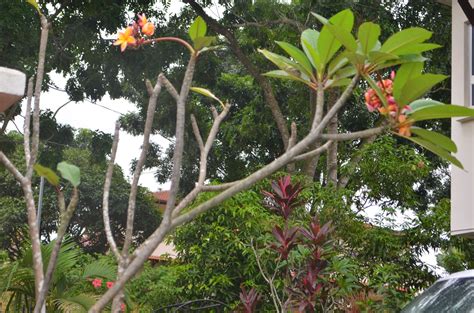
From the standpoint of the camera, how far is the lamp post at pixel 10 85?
3.15 metres

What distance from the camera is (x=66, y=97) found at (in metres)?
19.7

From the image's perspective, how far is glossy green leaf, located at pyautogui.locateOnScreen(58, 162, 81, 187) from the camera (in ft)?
6.81

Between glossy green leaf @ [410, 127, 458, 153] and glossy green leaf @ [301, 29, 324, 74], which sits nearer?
glossy green leaf @ [410, 127, 458, 153]

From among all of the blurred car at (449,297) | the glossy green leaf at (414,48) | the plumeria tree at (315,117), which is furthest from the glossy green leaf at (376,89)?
the blurred car at (449,297)

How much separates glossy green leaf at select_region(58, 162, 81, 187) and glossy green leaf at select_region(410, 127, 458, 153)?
2.91ft

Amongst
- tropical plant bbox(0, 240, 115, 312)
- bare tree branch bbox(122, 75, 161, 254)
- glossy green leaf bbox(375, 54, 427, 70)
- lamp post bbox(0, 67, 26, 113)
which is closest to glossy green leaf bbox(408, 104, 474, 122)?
glossy green leaf bbox(375, 54, 427, 70)

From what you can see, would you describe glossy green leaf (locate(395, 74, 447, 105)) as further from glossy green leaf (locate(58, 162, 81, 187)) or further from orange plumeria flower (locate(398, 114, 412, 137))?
glossy green leaf (locate(58, 162, 81, 187))

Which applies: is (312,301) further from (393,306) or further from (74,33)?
(74,33)

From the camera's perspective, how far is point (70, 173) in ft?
6.89

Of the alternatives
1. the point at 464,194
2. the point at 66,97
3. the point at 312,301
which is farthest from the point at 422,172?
the point at 66,97

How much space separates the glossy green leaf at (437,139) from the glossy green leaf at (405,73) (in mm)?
119

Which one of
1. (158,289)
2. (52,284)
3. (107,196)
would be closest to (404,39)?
(107,196)

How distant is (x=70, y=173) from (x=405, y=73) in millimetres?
946

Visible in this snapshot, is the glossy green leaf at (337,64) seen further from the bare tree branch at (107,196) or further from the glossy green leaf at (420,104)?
the bare tree branch at (107,196)
